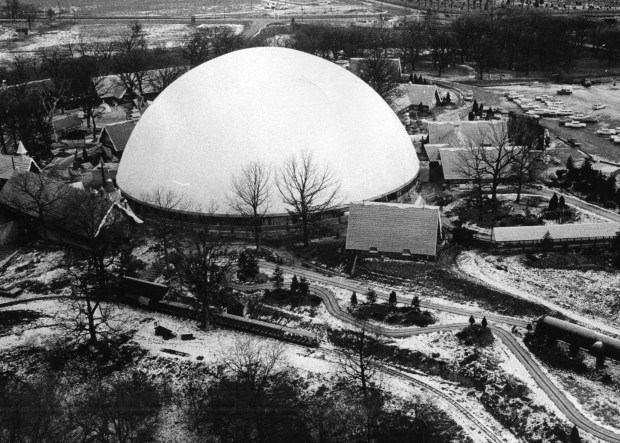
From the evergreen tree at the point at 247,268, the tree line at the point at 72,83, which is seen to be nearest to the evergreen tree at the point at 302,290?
the evergreen tree at the point at 247,268

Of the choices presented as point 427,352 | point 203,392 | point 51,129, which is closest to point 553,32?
point 51,129

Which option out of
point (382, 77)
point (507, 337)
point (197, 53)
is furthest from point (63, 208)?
point (197, 53)

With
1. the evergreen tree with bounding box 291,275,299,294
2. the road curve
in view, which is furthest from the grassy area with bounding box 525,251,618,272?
the evergreen tree with bounding box 291,275,299,294

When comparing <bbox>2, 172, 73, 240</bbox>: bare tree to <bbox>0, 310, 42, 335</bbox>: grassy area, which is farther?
<bbox>2, 172, 73, 240</bbox>: bare tree

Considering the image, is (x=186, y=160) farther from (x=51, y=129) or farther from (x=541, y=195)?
(x=51, y=129)

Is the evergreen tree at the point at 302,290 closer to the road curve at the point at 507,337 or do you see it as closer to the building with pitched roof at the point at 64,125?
the road curve at the point at 507,337

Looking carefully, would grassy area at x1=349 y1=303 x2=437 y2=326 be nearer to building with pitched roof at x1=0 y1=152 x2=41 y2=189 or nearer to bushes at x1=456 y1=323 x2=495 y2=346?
bushes at x1=456 y1=323 x2=495 y2=346
